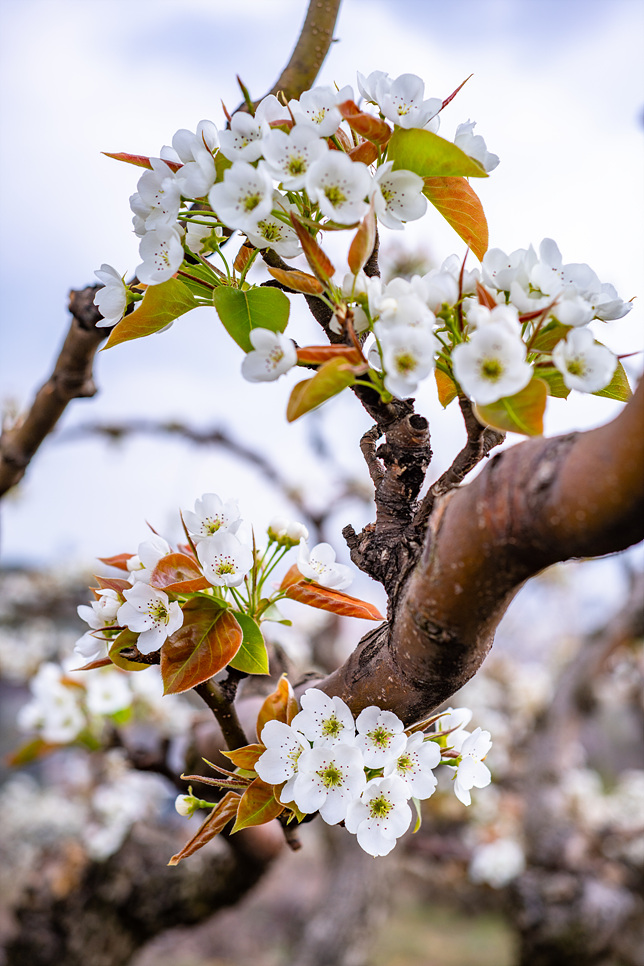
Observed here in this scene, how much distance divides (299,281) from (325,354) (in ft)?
0.21

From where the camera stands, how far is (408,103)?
42 cm

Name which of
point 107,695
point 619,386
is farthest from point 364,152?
point 107,695

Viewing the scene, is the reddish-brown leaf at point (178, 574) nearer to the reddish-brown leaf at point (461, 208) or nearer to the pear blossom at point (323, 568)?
the pear blossom at point (323, 568)

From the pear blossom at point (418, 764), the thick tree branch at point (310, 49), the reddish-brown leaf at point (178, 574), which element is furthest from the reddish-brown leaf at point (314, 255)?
the thick tree branch at point (310, 49)

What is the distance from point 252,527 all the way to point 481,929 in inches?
198

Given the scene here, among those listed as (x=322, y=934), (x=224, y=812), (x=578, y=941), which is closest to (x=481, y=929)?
(x=322, y=934)

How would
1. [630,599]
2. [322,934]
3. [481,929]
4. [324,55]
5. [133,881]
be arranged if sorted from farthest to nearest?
[481,929] < [630,599] < [322,934] < [133,881] < [324,55]

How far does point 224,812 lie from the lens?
1.58 ft

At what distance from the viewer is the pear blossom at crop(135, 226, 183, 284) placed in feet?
1.33

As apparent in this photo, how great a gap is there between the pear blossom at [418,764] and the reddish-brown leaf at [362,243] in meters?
0.32

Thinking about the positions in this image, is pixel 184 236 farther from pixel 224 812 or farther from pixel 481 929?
pixel 481 929

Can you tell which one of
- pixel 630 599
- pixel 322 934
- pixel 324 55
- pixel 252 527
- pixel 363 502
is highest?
pixel 324 55

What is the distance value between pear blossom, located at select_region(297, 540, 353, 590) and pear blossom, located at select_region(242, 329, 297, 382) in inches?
6.8

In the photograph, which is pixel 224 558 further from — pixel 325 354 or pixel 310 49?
pixel 310 49
